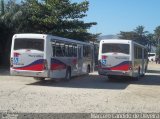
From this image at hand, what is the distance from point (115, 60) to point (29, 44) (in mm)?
6428

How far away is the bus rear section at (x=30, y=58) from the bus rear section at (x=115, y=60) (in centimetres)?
Result: 571

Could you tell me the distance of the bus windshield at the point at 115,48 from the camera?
86.9ft

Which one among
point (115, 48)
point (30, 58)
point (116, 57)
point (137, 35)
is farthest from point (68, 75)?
point (137, 35)

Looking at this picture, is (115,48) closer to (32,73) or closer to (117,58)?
(117,58)

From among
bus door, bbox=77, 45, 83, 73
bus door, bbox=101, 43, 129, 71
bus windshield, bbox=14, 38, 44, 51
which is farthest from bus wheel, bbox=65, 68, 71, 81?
bus windshield, bbox=14, 38, 44, 51

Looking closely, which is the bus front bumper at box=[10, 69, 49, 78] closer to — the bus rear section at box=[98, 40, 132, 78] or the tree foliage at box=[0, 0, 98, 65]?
the bus rear section at box=[98, 40, 132, 78]

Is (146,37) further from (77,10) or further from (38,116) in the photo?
(38,116)

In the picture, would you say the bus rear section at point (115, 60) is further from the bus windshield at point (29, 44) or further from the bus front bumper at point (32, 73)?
the bus windshield at point (29, 44)

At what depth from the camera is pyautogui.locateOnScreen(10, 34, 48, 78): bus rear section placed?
2186 centimetres

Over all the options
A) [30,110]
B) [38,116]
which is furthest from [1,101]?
[38,116]

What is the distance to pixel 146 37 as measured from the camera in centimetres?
14488

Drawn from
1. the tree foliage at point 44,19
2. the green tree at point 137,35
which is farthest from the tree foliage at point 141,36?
the tree foliage at point 44,19

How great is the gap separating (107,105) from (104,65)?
11.9 meters

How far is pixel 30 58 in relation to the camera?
72.2 ft
